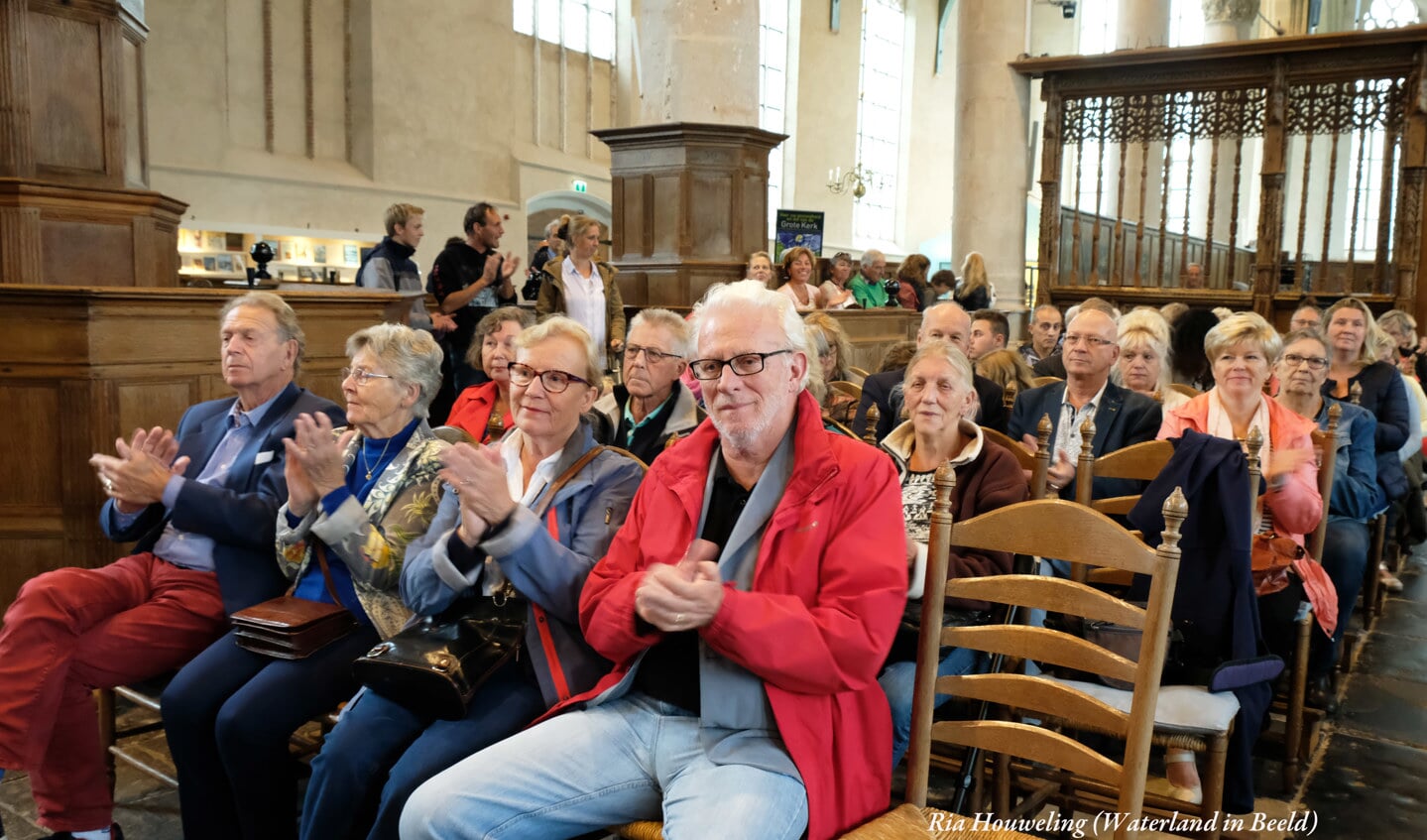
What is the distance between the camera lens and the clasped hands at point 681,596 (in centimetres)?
162

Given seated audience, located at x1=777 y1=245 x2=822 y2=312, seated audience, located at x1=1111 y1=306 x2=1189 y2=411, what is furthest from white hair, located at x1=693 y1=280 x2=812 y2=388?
seated audience, located at x1=777 y1=245 x2=822 y2=312

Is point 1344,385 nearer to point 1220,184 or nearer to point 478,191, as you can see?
point 478,191

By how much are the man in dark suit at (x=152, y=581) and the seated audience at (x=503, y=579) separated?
600 millimetres

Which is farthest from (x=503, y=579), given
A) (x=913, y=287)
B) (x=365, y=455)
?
(x=913, y=287)

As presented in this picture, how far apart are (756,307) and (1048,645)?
0.77 meters

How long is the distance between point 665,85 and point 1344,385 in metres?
4.56

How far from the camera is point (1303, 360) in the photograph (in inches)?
140

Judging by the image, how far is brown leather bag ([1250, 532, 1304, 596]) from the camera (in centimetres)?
291

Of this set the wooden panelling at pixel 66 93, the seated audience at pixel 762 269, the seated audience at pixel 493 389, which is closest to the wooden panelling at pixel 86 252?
the wooden panelling at pixel 66 93

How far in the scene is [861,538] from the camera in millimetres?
1739

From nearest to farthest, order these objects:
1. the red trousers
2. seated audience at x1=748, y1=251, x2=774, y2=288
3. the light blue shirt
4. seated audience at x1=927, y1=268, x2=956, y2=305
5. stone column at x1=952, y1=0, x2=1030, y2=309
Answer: the red trousers < the light blue shirt < seated audience at x1=748, y1=251, x2=774, y2=288 < seated audience at x1=927, y1=268, x2=956, y2=305 < stone column at x1=952, y1=0, x2=1030, y2=309

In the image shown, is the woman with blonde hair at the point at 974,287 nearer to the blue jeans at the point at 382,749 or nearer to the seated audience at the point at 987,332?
the seated audience at the point at 987,332

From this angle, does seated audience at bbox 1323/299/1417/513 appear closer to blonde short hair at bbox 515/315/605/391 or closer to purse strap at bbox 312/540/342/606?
blonde short hair at bbox 515/315/605/391

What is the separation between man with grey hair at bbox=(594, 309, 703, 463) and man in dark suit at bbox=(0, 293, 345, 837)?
86 cm
